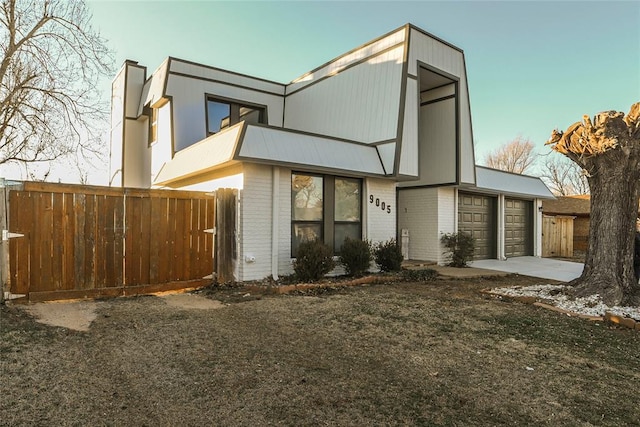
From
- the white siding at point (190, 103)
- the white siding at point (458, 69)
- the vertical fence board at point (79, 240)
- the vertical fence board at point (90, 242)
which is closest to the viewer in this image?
the vertical fence board at point (79, 240)

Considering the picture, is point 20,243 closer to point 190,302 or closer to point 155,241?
point 155,241

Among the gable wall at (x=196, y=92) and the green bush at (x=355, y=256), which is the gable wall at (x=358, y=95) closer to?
the gable wall at (x=196, y=92)

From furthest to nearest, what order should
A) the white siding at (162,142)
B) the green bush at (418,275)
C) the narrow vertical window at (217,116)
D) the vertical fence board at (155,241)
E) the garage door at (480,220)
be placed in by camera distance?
the garage door at (480,220) < the narrow vertical window at (217,116) < the white siding at (162,142) < the green bush at (418,275) < the vertical fence board at (155,241)

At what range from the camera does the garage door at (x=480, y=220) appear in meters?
13.4

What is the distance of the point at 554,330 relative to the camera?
5.16m

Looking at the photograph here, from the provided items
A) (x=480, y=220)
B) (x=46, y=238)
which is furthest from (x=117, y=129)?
(x=480, y=220)

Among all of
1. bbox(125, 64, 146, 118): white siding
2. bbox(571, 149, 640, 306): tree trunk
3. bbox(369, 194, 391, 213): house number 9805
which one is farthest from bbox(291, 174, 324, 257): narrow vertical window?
bbox(125, 64, 146, 118): white siding

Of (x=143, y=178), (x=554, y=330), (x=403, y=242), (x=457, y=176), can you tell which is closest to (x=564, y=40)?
(x=457, y=176)

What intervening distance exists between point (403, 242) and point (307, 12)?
781 cm

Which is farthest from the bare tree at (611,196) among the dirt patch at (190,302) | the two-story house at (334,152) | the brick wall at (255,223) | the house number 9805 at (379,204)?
the dirt patch at (190,302)

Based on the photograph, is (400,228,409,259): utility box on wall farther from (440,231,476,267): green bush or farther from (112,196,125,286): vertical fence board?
(112,196,125,286): vertical fence board

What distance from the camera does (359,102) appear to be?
36.8ft

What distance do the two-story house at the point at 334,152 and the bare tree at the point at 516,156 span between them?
80.2ft

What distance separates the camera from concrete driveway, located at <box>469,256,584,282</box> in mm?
10656
